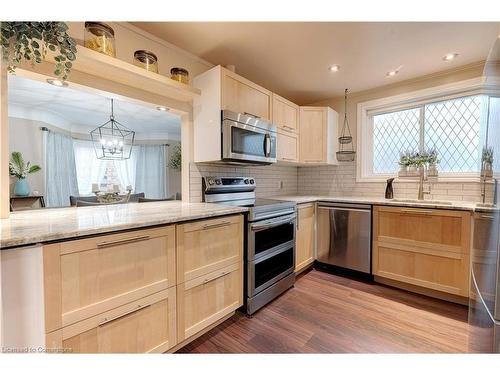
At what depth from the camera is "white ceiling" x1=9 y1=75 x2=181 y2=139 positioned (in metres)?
3.07

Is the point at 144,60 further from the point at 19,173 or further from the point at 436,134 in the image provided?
the point at 19,173

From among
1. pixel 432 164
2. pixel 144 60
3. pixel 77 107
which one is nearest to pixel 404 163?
pixel 432 164

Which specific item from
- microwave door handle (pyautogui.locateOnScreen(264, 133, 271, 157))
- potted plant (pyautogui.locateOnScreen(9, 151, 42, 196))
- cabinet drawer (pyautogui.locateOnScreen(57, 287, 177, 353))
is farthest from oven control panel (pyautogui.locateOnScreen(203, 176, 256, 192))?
potted plant (pyautogui.locateOnScreen(9, 151, 42, 196))

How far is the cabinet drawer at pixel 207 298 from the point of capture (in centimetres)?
139

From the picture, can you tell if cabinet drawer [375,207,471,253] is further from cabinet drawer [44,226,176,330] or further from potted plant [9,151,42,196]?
potted plant [9,151,42,196]

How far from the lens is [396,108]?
9.28 feet

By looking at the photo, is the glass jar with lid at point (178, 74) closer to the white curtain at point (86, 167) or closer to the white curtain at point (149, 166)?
the white curtain at point (86, 167)

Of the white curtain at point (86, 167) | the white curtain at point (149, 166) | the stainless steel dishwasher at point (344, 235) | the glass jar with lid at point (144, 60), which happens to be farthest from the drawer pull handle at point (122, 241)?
the white curtain at point (149, 166)

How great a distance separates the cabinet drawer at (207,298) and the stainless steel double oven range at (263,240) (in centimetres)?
12

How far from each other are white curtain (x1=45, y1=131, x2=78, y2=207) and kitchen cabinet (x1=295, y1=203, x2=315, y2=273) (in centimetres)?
466

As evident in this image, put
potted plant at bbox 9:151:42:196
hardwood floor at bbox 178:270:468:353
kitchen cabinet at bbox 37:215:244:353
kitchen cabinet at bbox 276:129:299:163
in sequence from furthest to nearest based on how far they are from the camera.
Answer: potted plant at bbox 9:151:42:196 → kitchen cabinet at bbox 276:129:299:163 → hardwood floor at bbox 178:270:468:353 → kitchen cabinet at bbox 37:215:244:353

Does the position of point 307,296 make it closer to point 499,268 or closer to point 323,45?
point 499,268

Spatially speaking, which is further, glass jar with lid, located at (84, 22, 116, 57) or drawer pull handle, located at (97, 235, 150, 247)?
glass jar with lid, located at (84, 22, 116, 57)

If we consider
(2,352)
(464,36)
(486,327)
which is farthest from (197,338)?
(464,36)
